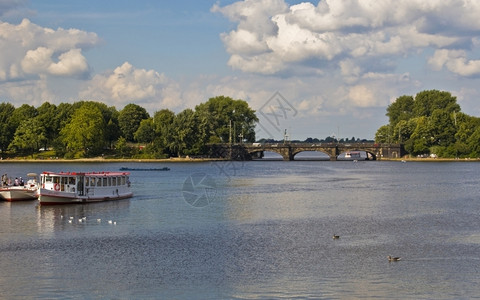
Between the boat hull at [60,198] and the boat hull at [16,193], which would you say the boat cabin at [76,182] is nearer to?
the boat hull at [60,198]

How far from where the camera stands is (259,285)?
37156mm

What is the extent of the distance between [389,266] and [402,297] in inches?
289

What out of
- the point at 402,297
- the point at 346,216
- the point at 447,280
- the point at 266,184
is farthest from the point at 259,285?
the point at 266,184

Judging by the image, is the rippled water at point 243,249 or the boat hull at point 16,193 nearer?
the rippled water at point 243,249

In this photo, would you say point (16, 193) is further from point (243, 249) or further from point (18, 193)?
point (243, 249)

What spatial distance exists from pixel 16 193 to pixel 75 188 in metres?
8.87

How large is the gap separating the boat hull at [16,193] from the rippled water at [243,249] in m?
2.38

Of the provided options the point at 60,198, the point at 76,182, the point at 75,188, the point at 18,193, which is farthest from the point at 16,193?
the point at 75,188

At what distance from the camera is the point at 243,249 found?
47.6 metres

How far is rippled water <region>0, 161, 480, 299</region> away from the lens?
120 feet

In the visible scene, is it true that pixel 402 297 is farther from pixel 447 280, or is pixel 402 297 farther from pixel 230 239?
pixel 230 239

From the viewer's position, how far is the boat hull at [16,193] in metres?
81.9

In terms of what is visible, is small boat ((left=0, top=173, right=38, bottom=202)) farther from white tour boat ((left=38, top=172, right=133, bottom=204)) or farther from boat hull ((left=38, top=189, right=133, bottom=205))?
boat hull ((left=38, top=189, right=133, bottom=205))

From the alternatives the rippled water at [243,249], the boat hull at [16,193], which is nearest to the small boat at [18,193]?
the boat hull at [16,193]
